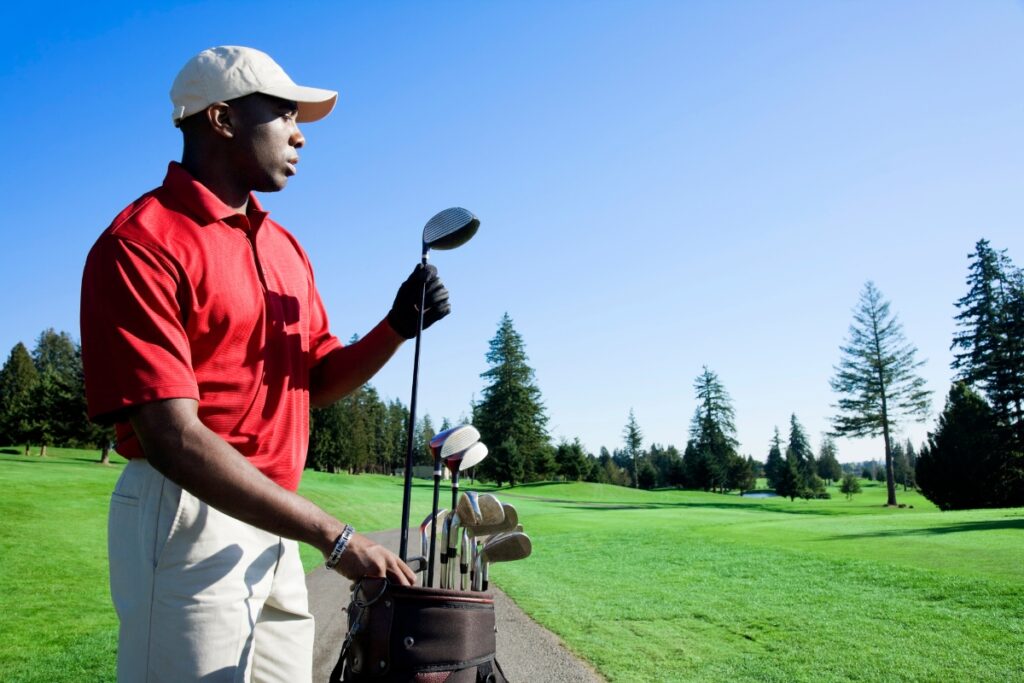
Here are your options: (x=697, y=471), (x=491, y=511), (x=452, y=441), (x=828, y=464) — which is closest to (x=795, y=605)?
(x=491, y=511)

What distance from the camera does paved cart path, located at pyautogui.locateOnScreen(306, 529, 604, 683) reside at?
596cm

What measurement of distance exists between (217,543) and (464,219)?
1678 mm

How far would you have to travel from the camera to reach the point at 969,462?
35.7 m

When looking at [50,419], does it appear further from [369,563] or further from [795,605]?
[369,563]

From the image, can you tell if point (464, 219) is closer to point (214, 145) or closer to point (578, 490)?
point (214, 145)

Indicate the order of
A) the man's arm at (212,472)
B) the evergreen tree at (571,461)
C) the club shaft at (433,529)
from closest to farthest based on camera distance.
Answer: the man's arm at (212,472) → the club shaft at (433,529) → the evergreen tree at (571,461)

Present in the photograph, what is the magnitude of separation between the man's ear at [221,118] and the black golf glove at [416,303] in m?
0.84

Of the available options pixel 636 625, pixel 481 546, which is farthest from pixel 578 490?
pixel 481 546

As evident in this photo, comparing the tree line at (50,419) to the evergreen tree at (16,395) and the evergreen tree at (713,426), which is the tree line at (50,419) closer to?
the evergreen tree at (16,395)

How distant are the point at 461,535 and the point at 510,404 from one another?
74438mm

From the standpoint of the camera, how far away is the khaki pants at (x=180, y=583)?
5.89 ft

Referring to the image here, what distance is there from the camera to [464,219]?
3.03 meters

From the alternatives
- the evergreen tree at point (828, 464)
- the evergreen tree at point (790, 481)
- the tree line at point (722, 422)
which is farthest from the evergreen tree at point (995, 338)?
the evergreen tree at point (828, 464)

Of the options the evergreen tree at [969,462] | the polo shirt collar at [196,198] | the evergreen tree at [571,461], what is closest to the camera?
the polo shirt collar at [196,198]
